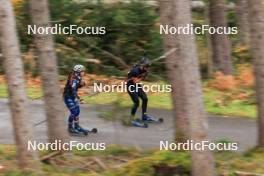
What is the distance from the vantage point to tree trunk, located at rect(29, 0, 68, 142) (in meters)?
11.8

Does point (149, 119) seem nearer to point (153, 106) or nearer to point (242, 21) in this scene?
point (153, 106)

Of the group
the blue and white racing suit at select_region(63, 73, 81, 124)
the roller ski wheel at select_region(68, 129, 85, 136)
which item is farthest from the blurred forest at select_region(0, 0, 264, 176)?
the roller ski wheel at select_region(68, 129, 85, 136)

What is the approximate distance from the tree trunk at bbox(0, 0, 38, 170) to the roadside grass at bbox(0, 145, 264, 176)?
14.5 inches

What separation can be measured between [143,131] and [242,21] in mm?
11323

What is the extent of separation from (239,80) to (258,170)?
10066 millimetres

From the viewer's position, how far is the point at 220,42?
23.2 m

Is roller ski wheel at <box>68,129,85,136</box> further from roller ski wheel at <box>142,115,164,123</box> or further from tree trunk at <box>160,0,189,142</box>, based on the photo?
tree trunk at <box>160,0,189,142</box>

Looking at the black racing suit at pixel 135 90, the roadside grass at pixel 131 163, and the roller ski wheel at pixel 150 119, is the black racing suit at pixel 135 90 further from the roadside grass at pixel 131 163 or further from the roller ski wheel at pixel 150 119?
the roadside grass at pixel 131 163

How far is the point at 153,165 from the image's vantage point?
11766 mm

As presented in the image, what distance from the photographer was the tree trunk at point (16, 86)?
35.4ft

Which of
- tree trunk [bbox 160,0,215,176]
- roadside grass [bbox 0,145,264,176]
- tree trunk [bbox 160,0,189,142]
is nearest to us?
tree trunk [bbox 160,0,215,176]

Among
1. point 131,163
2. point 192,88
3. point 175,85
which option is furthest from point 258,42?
point 131,163

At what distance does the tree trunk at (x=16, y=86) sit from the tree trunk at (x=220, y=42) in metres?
12.8

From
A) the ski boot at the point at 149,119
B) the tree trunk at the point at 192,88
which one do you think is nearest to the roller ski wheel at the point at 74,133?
the ski boot at the point at 149,119
